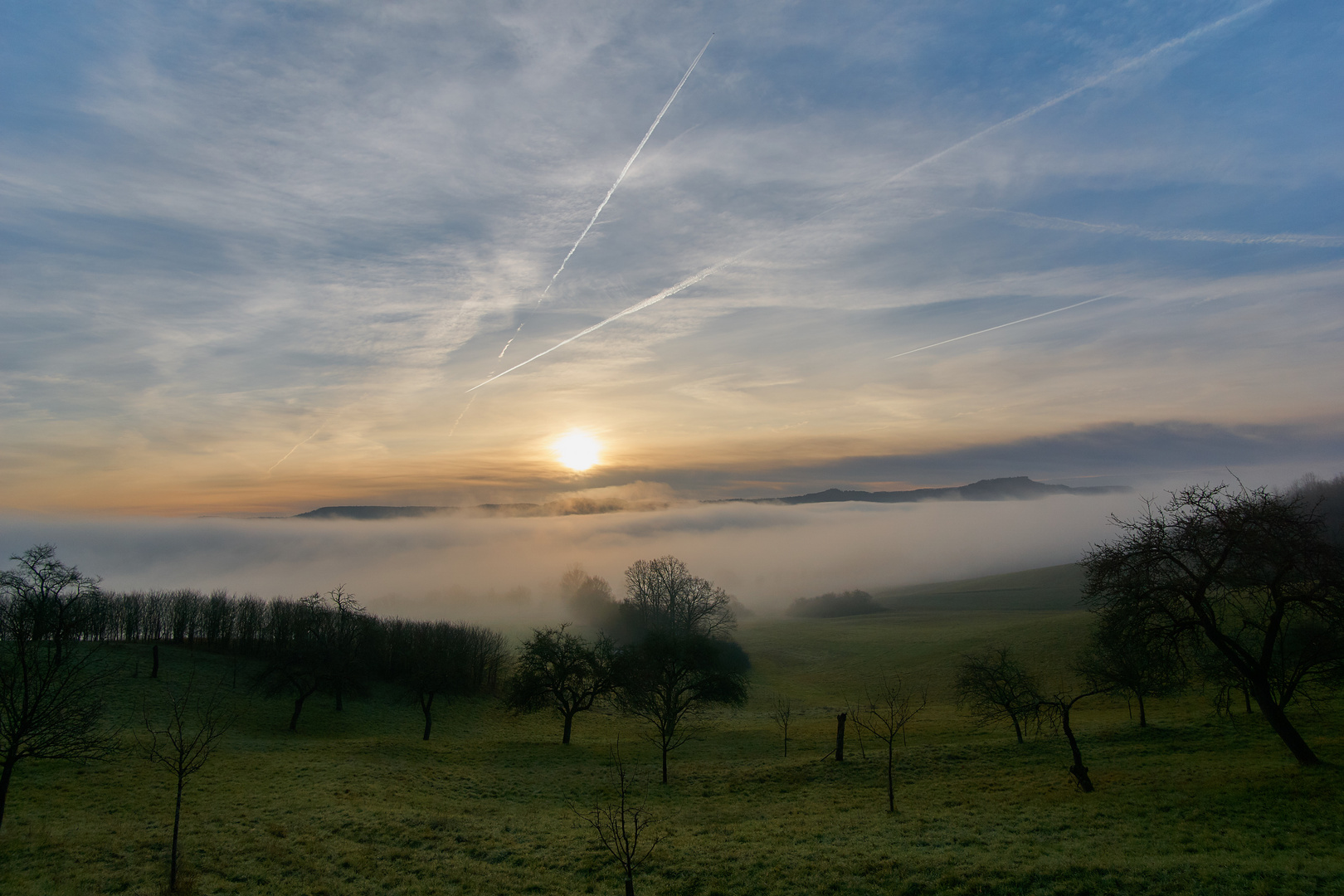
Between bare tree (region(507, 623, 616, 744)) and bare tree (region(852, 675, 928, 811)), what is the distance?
19.9 metres

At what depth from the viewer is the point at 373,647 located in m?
74.2

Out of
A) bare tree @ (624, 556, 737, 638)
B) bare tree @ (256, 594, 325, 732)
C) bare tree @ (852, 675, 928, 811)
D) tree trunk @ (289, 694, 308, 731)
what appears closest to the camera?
bare tree @ (852, 675, 928, 811)

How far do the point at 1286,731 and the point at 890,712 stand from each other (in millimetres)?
18021

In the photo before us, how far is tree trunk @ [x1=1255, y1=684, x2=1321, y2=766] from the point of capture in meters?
21.4

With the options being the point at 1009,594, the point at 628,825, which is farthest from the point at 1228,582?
the point at 1009,594

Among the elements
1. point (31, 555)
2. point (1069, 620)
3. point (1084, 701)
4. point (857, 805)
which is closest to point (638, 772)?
point (857, 805)

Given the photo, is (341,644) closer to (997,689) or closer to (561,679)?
(561,679)

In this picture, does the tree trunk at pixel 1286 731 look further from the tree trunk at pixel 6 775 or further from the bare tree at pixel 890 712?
the tree trunk at pixel 6 775

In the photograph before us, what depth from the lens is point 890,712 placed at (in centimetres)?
3650

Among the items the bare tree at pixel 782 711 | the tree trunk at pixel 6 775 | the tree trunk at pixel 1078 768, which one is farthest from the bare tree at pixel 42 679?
the bare tree at pixel 782 711

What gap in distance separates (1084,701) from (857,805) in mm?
36560

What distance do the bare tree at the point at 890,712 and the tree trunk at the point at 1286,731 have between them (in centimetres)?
1332

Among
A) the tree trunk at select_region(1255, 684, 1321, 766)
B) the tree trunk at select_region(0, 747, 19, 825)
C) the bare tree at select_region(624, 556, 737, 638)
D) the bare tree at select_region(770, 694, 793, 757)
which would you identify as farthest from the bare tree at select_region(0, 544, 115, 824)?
the bare tree at select_region(624, 556, 737, 638)

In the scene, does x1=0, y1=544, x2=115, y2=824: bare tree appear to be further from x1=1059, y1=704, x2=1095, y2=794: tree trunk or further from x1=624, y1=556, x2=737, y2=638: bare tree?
x1=624, y1=556, x2=737, y2=638: bare tree
